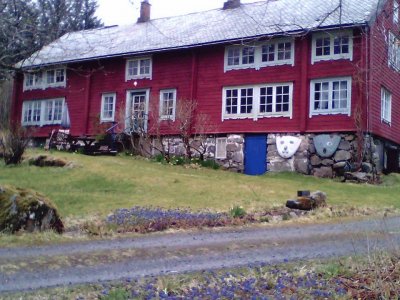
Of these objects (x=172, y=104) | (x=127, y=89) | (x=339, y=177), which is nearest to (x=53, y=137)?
(x=127, y=89)

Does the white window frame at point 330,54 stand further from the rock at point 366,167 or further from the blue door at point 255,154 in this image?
the rock at point 366,167

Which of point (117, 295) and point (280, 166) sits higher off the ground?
point (280, 166)

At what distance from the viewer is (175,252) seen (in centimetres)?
832

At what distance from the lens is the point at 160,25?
31.8 m

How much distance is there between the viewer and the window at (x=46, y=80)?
3183cm

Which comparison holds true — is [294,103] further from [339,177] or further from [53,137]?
[53,137]

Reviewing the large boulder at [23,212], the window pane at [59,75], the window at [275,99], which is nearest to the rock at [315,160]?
the window at [275,99]

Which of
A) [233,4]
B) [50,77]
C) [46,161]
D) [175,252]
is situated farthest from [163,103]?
[175,252]

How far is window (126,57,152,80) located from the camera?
28.2 metres

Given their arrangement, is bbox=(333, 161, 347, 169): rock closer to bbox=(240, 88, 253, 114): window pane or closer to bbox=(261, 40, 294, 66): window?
bbox=(240, 88, 253, 114): window pane

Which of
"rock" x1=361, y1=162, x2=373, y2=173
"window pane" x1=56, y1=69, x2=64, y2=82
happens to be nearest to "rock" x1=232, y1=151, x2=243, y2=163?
"rock" x1=361, y1=162, x2=373, y2=173

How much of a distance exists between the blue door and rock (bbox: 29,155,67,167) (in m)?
8.47

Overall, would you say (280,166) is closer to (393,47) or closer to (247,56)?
(247,56)

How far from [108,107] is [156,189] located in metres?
14.1
